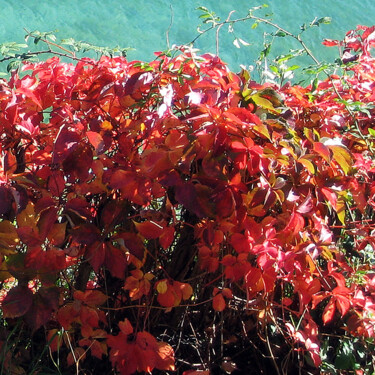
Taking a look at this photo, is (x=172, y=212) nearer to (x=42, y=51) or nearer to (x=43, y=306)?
(x=43, y=306)

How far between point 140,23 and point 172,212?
4.40 m

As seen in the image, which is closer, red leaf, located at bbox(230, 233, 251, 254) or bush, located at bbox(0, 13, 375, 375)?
bush, located at bbox(0, 13, 375, 375)

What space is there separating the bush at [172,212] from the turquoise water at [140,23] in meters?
3.58

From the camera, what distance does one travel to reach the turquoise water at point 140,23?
5.62 m

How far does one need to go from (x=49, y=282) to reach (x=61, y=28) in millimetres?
4234

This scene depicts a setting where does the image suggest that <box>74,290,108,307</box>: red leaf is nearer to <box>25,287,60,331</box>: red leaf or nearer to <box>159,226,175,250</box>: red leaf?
<box>25,287,60,331</box>: red leaf

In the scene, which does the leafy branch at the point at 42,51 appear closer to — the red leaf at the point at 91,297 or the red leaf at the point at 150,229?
the red leaf at the point at 150,229

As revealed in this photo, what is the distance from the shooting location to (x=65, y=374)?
6.89ft

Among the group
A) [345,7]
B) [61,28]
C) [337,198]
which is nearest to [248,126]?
[337,198]

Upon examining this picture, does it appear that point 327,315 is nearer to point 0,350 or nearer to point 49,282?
point 49,282

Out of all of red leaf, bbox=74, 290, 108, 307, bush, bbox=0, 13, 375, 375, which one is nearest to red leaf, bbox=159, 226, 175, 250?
bush, bbox=0, 13, 375, 375

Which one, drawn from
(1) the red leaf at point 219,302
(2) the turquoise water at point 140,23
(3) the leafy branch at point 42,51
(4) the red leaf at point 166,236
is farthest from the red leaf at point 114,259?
(2) the turquoise water at point 140,23

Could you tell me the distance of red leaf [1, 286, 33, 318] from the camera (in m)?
1.78

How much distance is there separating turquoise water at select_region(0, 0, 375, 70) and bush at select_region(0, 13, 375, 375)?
3.58 metres
